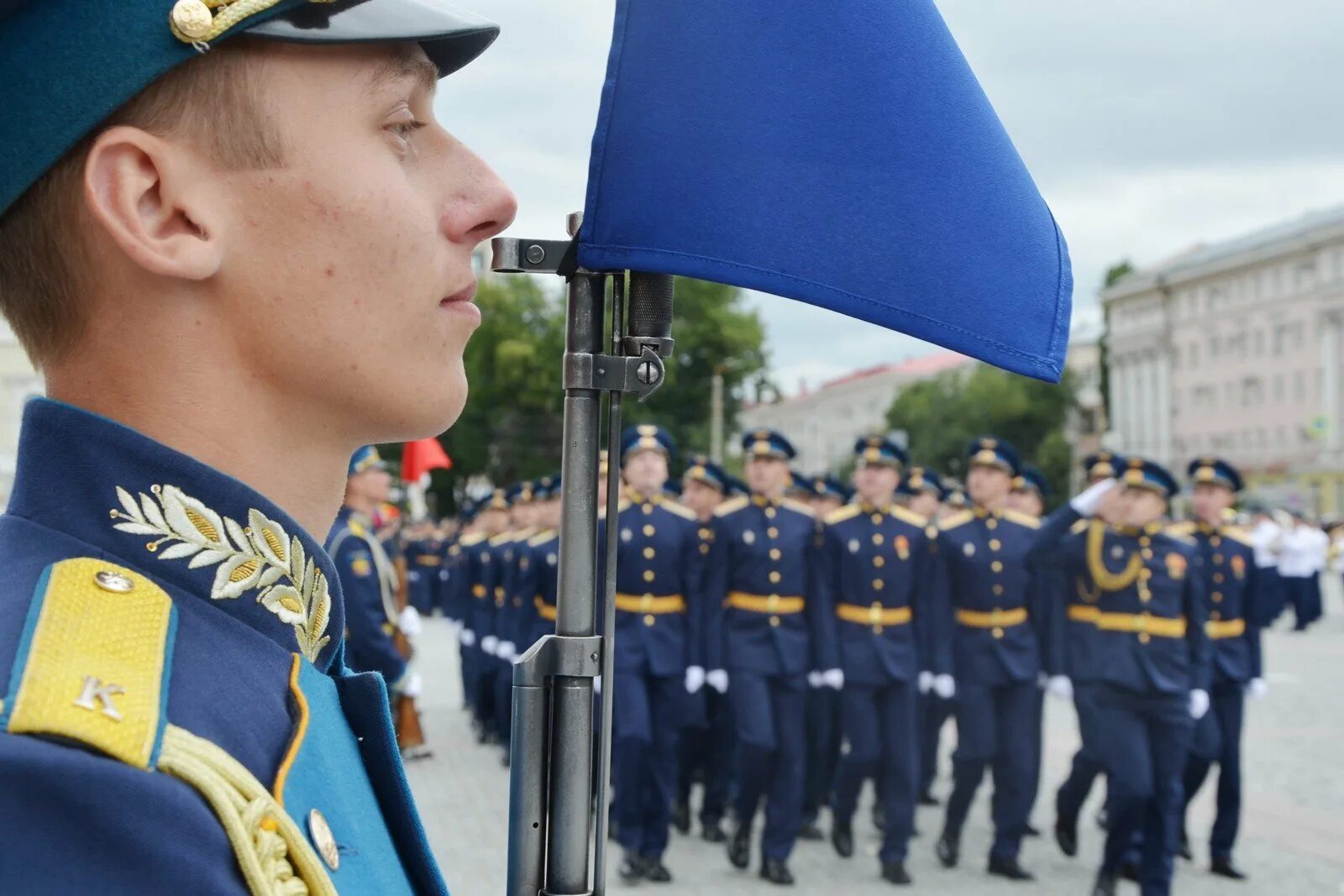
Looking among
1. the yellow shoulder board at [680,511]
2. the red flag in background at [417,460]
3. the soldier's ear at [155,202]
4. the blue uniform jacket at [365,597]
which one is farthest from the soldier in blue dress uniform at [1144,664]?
the soldier's ear at [155,202]

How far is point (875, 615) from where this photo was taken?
9.30 metres

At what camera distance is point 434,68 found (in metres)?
1.27

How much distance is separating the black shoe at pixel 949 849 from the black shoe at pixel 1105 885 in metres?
1.16

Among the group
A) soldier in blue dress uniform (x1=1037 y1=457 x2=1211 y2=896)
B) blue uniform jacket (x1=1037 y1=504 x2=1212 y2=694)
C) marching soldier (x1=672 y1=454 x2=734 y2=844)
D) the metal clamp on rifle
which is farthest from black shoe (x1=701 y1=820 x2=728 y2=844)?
Answer: the metal clamp on rifle

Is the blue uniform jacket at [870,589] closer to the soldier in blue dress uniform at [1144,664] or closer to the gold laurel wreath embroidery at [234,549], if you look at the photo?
the soldier in blue dress uniform at [1144,664]

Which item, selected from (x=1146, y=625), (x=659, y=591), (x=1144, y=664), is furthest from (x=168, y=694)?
(x=659, y=591)

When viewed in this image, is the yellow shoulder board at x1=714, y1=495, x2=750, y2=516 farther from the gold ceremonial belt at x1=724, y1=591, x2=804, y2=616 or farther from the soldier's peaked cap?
the soldier's peaked cap

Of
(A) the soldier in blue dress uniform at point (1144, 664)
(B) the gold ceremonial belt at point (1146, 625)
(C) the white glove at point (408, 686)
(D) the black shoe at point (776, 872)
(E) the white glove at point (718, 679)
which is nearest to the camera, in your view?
(A) the soldier in blue dress uniform at point (1144, 664)

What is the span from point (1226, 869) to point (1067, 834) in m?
0.99

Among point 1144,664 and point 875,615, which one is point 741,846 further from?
point 1144,664

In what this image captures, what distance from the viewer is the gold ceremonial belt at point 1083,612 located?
836cm

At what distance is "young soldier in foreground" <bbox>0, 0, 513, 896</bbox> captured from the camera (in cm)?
104

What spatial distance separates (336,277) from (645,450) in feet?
27.9

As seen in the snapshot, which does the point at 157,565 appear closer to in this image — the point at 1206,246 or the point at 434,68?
the point at 434,68
